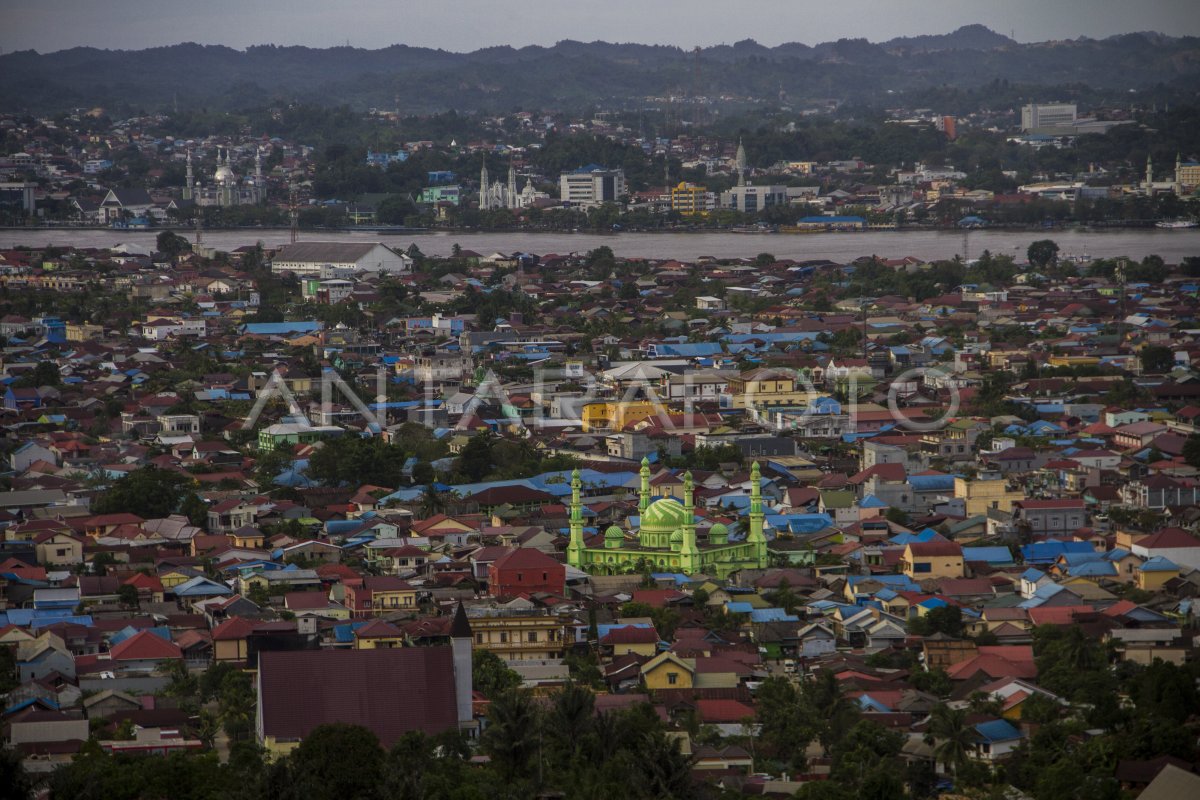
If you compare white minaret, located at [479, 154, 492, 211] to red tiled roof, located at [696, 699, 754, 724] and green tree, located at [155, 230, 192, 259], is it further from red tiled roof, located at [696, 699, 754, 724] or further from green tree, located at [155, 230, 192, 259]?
red tiled roof, located at [696, 699, 754, 724]

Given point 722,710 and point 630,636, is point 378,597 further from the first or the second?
point 722,710

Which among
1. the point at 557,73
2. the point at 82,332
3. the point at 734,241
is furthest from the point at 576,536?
the point at 557,73

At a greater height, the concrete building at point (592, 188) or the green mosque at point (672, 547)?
the green mosque at point (672, 547)

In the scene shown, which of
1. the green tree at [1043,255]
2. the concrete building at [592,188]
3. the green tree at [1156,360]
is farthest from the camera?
the concrete building at [592,188]

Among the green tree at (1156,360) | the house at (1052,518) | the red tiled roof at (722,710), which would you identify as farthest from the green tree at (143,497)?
the green tree at (1156,360)

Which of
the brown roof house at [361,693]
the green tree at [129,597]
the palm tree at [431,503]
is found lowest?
the palm tree at [431,503]

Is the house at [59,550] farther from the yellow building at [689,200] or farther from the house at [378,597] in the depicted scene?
the yellow building at [689,200]
